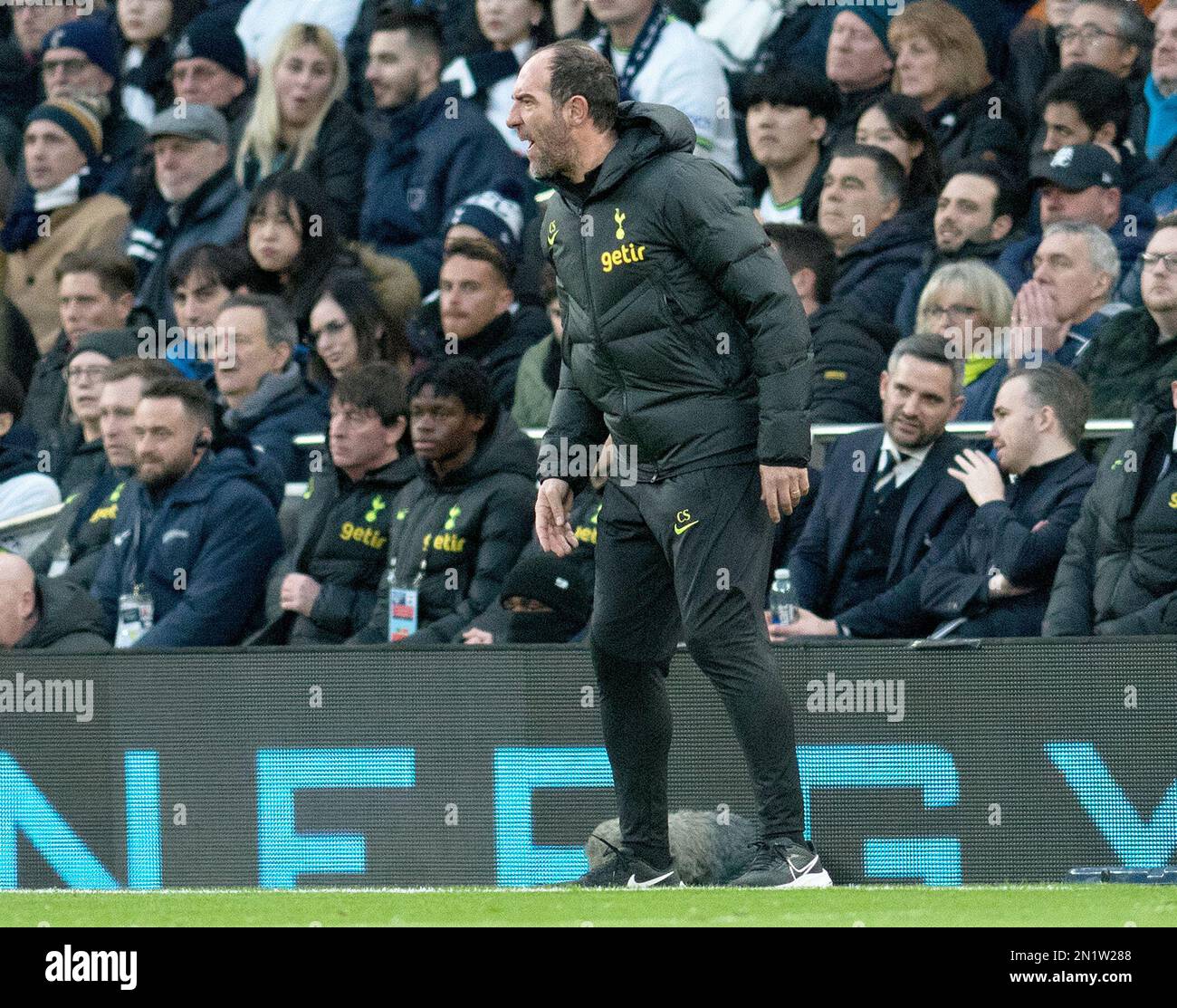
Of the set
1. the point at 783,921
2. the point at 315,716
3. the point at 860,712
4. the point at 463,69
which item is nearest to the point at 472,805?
the point at 315,716

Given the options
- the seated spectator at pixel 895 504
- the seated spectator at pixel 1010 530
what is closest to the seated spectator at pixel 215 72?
the seated spectator at pixel 895 504

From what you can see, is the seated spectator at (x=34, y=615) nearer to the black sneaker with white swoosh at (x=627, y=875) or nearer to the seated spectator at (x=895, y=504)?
the seated spectator at (x=895, y=504)

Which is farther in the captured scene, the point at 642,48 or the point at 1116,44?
the point at 642,48

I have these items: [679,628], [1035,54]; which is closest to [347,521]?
[679,628]

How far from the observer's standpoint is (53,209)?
11922 millimetres

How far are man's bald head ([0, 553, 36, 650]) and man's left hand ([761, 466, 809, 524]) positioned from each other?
12.0 ft

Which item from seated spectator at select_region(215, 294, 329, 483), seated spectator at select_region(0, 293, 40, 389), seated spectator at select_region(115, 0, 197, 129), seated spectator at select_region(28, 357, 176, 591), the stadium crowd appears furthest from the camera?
seated spectator at select_region(115, 0, 197, 129)

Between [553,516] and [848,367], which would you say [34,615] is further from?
[848,367]

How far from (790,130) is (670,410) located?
449 cm

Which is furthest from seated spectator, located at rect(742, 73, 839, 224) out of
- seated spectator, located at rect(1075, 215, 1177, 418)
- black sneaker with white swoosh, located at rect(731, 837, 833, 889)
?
black sneaker with white swoosh, located at rect(731, 837, 833, 889)

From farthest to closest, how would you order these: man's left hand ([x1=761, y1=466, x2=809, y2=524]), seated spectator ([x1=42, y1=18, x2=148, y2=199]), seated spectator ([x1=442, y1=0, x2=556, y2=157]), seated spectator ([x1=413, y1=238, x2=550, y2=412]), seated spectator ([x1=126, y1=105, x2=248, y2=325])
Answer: seated spectator ([x1=42, y1=18, x2=148, y2=199])
seated spectator ([x1=126, y1=105, x2=248, y2=325])
seated spectator ([x1=442, y1=0, x2=556, y2=157])
seated spectator ([x1=413, y1=238, x2=550, y2=412])
man's left hand ([x1=761, y1=466, x2=809, y2=524])

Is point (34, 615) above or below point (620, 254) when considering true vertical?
below

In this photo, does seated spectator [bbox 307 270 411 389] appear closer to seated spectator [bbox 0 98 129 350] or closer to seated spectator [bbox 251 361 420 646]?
seated spectator [bbox 251 361 420 646]

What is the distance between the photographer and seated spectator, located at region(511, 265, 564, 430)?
9.20 meters
